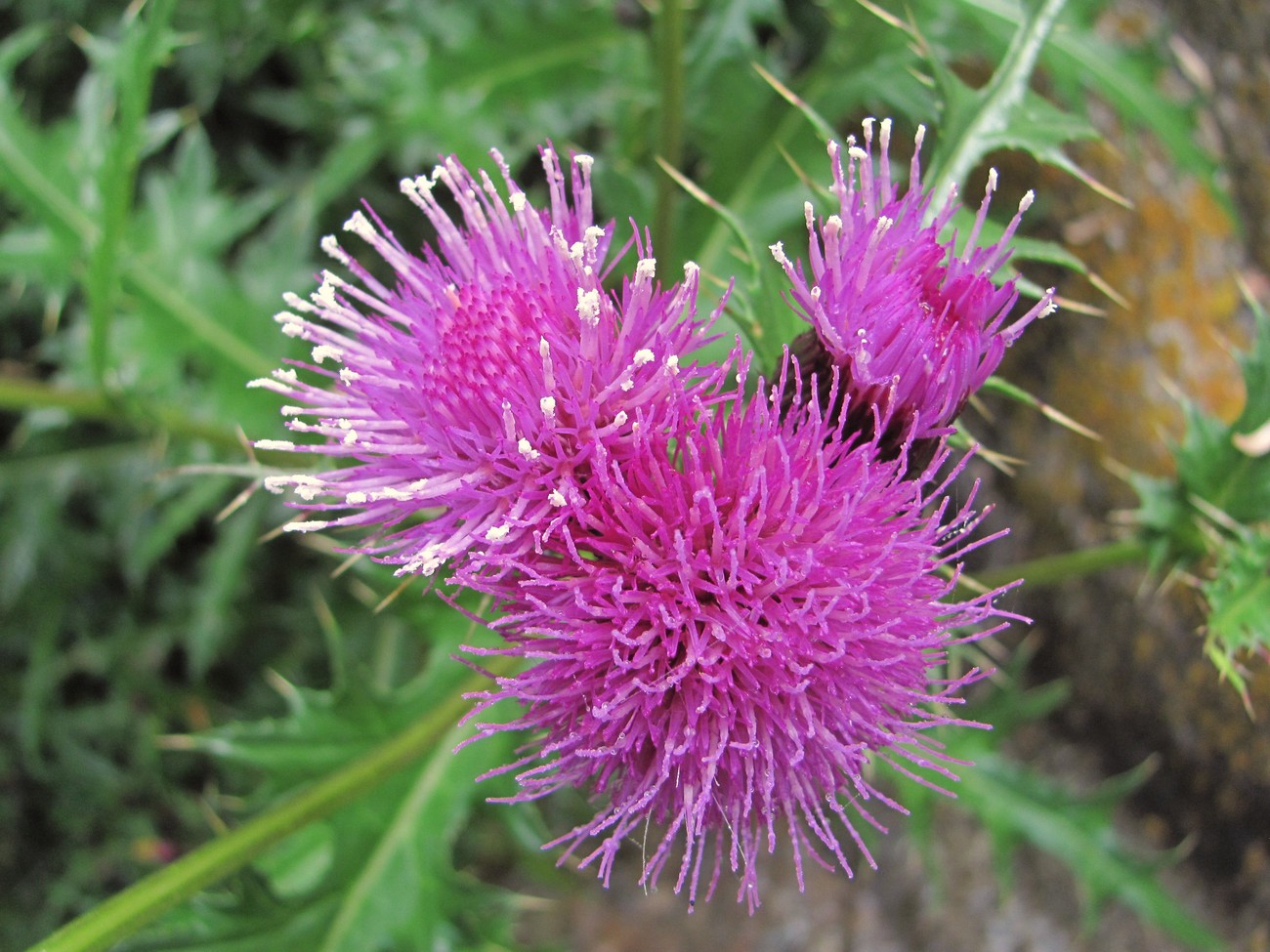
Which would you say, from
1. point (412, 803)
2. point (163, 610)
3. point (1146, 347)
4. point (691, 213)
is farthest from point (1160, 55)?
point (163, 610)

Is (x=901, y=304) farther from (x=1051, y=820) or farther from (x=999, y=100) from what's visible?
(x=1051, y=820)

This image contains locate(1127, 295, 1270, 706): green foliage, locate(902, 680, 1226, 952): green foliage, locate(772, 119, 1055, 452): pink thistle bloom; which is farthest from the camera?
locate(902, 680, 1226, 952): green foliage

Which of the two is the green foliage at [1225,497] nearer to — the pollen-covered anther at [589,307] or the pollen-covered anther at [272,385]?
the pollen-covered anther at [589,307]

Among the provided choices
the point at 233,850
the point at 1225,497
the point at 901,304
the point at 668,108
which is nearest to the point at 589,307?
the point at 901,304

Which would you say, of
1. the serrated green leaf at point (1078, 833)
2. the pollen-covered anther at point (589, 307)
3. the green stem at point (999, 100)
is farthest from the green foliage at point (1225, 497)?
the pollen-covered anther at point (589, 307)

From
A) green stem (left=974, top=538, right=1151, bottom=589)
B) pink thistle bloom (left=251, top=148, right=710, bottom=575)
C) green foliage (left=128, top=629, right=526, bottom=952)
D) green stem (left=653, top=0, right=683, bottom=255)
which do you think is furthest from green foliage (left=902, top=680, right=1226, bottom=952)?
pink thistle bloom (left=251, top=148, right=710, bottom=575)

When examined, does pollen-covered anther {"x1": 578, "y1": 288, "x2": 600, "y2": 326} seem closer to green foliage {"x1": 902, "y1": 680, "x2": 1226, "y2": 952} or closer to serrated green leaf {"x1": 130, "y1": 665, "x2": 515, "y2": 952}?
serrated green leaf {"x1": 130, "y1": 665, "x2": 515, "y2": 952}
